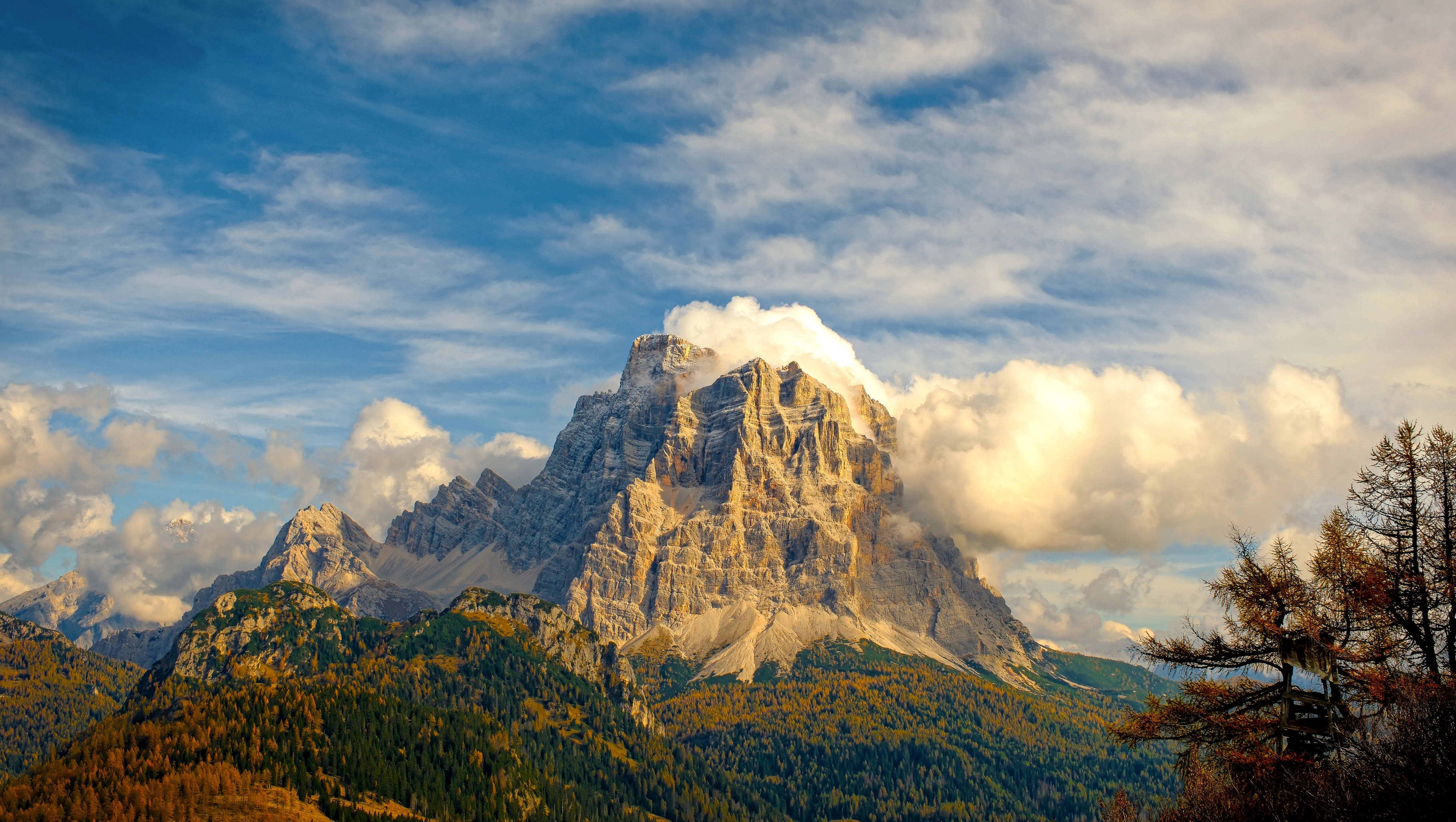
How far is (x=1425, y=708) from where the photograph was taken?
22406 mm

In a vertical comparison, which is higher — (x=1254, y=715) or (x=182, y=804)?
(x=1254, y=715)

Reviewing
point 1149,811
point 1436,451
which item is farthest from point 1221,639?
point 1149,811

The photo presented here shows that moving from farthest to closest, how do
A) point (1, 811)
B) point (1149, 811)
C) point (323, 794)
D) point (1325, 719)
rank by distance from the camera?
point (323, 794) < point (1, 811) < point (1149, 811) < point (1325, 719)

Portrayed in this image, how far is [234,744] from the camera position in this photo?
192 metres

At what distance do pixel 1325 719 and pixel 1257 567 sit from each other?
3.74 meters

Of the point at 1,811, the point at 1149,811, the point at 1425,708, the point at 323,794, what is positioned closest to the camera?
the point at 1425,708

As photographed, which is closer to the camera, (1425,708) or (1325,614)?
(1425,708)

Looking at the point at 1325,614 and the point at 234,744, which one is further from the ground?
the point at 1325,614

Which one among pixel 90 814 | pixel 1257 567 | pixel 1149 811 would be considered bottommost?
pixel 90 814

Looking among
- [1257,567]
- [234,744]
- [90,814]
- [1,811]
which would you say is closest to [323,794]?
[234,744]

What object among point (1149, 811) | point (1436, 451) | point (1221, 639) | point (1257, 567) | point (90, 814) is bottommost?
point (90, 814)

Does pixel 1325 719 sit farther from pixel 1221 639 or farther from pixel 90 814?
pixel 90 814

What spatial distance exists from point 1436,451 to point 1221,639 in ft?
22.9

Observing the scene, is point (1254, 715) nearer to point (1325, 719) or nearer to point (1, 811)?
point (1325, 719)
